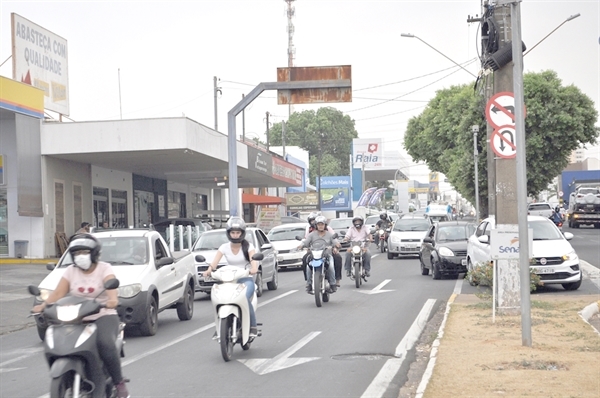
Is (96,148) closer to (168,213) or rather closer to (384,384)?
(168,213)

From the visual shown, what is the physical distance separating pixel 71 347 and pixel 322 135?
366 feet

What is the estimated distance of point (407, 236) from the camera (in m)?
33.2

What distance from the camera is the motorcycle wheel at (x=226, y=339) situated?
10.5 m

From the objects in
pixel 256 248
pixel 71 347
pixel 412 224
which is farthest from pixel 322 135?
pixel 71 347

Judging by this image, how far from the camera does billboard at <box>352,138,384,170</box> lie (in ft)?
325

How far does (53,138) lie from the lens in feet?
98.0

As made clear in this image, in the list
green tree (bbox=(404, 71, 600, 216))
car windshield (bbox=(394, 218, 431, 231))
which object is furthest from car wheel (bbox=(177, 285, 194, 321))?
green tree (bbox=(404, 71, 600, 216))

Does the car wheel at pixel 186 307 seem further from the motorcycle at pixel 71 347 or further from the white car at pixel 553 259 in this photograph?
the motorcycle at pixel 71 347

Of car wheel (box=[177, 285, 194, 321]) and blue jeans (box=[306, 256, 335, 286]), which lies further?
blue jeans (box=[306, 256, 335, 286])

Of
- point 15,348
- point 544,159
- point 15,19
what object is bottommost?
point 15,348

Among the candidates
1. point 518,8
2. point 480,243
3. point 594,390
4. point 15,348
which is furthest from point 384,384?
point 480,243

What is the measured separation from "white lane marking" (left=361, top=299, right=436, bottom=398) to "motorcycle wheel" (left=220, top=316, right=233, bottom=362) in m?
1.90

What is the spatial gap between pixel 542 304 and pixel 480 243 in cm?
487

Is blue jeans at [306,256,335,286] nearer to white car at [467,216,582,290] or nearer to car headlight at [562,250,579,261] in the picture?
white car at [467,216,582,290]
